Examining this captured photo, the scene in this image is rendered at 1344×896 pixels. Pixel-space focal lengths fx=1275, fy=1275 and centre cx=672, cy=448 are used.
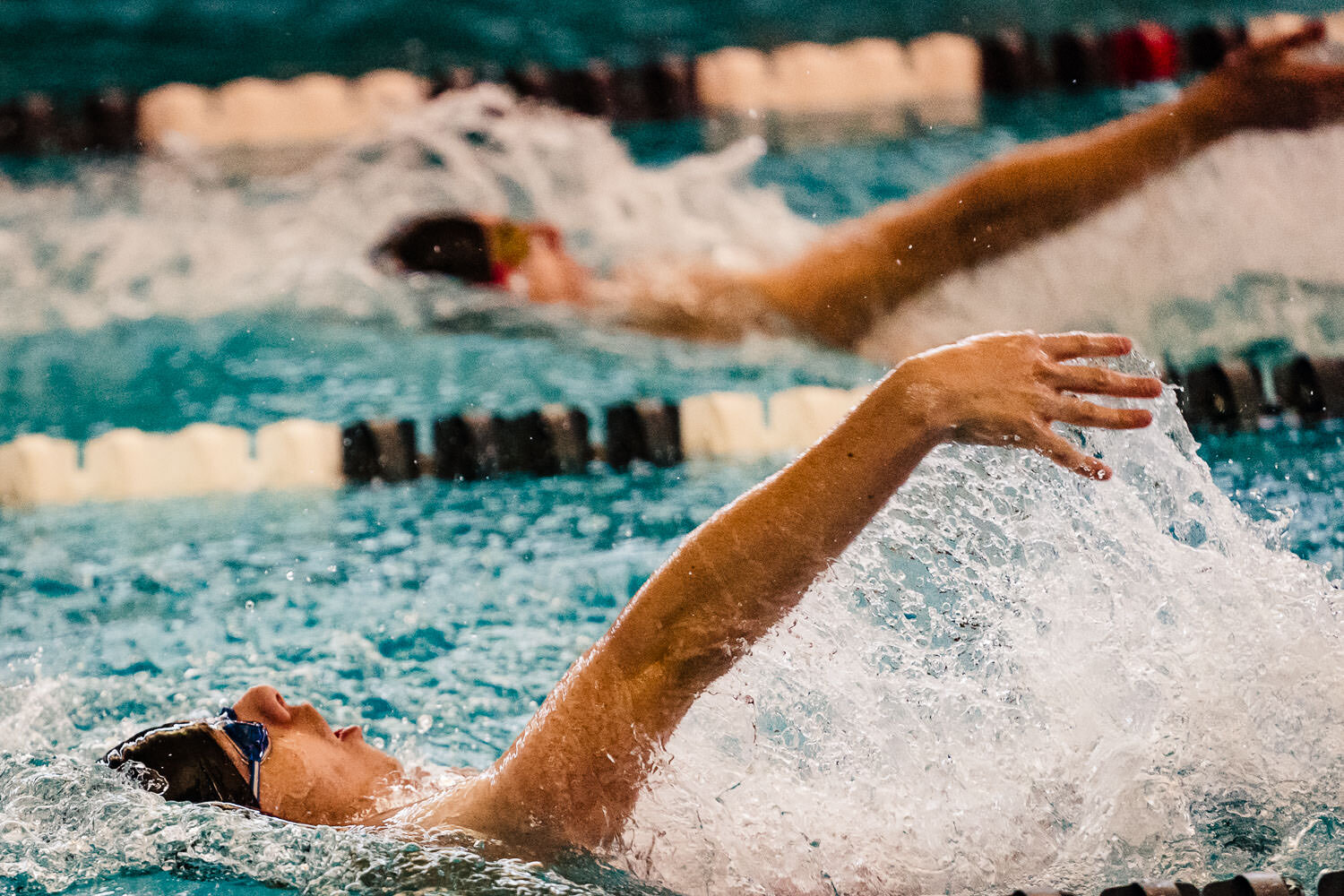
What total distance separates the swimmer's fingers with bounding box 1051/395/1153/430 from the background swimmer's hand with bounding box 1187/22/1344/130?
1612 millimetres

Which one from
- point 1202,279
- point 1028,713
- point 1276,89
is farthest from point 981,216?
point 1028,713

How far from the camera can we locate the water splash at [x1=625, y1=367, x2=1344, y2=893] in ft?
4.76

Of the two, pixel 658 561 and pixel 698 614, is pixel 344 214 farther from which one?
A: pixel 698 614

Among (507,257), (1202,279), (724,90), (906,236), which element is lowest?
(1202,279)

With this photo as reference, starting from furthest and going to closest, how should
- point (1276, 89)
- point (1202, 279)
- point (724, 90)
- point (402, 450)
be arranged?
point (724, 90) → point (1202, 279) → point (402, 450) → point (1276, 89)

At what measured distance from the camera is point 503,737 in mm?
2215

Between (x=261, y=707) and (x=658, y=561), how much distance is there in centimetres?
137

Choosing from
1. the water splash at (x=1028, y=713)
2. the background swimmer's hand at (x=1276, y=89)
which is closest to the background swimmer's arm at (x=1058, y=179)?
the background swimmer's hand at (x=1276, y=89)

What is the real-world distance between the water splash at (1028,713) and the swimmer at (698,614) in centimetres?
10

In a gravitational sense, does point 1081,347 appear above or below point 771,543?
above

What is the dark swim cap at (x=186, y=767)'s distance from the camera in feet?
4.90

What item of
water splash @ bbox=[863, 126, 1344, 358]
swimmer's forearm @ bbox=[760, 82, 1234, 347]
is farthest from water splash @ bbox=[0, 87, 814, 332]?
water splash @ bbox=[863, 126, 1344, 358]

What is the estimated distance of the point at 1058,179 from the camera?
2.73 metres

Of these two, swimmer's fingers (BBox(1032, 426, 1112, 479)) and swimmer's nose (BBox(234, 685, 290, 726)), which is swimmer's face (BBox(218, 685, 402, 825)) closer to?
swimmer's nose (BBox(234, 685, 290, 726))
